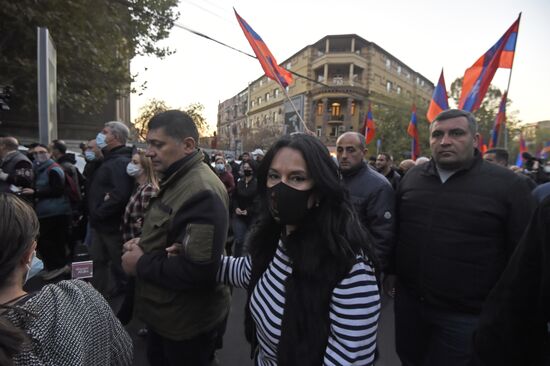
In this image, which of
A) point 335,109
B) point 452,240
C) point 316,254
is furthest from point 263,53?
point 335,109

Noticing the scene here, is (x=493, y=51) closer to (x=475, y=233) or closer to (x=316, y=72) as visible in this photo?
(x=475, y=233)

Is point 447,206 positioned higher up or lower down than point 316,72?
lower down

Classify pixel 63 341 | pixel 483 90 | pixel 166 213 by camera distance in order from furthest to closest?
pixel 483 90
pixel 166 213
pixel 63 341

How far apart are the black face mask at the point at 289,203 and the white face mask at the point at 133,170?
2695 millimetres

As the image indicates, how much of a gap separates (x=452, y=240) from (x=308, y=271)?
4.19 ft

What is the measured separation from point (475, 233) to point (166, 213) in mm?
1912

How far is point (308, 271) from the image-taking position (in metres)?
1.23

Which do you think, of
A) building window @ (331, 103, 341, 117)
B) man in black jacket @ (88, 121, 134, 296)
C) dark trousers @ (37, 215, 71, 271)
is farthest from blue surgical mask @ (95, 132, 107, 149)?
building window @ (331, 103, 341, 117)

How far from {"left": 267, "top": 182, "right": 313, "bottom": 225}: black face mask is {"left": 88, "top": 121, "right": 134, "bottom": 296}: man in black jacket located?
2.85m

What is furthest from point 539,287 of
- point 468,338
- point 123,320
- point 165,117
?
point 123,320

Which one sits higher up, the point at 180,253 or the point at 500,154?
the point at 500,154

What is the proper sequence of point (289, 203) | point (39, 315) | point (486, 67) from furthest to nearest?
point (486, 67) → point (289, 203) → point (39, 315)

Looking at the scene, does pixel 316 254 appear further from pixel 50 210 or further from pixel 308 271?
pixel 50 210

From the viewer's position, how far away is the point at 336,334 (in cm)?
117
